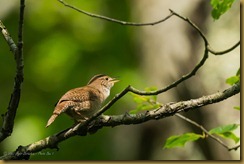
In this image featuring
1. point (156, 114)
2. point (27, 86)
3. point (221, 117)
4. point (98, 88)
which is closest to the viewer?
point (156, 114)

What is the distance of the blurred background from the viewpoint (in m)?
4.39

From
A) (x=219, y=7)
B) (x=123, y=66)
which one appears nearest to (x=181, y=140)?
(x=219, y=7)

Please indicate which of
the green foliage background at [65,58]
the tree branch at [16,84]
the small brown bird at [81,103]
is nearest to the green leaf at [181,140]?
the small brown bird at [81,103]

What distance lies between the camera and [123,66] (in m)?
5.59

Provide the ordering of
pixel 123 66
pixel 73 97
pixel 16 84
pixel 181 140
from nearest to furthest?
1. pixel 16 84
2. pixel 181 140
3. pixel 73 97
4. pixel 123 66

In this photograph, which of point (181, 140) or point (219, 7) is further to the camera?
point (181, 140)

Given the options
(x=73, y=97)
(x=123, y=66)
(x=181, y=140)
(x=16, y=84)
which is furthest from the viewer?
(x=123, y=66)

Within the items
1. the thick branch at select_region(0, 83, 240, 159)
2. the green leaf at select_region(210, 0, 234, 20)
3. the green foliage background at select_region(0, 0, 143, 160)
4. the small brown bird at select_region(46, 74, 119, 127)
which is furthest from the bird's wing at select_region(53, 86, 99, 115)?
the green foliage background at select_region(0, 0, 143, 160)

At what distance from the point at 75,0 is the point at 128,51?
0.72 metres

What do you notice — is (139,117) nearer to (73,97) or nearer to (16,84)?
(16,84)

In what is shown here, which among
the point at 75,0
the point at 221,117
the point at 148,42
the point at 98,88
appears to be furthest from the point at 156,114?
the point at 75,0

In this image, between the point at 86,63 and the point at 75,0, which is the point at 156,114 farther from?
the point at 75,0

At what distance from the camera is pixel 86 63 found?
5.68m

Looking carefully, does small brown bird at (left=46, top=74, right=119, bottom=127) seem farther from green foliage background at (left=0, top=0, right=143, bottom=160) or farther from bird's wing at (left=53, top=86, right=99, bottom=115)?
green foliage background at (left=0, top=0, right=143, bottom=160)
